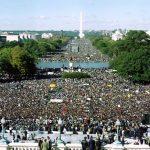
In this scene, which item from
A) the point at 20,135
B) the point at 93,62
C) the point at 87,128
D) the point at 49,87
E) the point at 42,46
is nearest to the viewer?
the point at 20,135

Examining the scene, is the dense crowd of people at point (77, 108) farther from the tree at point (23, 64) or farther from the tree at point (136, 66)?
the tree at point (23, 64)

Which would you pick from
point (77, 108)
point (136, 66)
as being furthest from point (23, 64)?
point (77, 108)

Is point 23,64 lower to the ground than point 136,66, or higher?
lower

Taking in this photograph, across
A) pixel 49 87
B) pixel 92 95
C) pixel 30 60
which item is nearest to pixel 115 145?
pixel 92 95

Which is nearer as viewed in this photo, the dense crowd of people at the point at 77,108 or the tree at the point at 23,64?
the dense crowd of people at the point at 77,108

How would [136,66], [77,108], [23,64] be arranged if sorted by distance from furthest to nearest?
[23,64], [136,66], [77,108]

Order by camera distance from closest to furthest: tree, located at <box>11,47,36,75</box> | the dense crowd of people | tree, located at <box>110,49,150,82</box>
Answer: the dense crowd of people → tree, located at <box>110,49,150,82</box> → tree, located at <box>11,47,36,75</box>

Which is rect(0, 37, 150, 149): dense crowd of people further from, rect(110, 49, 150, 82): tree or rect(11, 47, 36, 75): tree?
rect(11, 47, 36, 75): tree

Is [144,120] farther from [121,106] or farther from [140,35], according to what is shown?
[140,35]

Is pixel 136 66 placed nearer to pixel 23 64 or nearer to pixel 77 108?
pixel 23 64

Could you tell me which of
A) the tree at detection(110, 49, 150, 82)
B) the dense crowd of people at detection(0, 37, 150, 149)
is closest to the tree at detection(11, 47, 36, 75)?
the tree at detection(110, 49, 150, 82)

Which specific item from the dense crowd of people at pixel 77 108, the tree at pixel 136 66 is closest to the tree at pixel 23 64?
the tree at pixel 136 66
